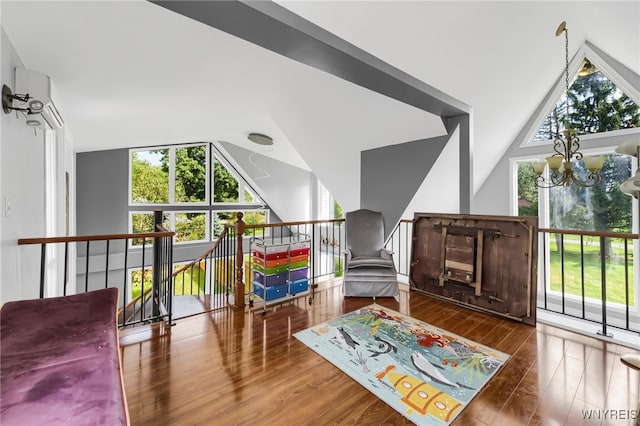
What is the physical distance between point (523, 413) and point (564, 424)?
18cm

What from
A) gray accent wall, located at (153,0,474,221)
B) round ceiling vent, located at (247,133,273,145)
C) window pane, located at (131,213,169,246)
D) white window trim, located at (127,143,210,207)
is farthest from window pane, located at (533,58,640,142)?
window pane, located at (131,213,169,246)

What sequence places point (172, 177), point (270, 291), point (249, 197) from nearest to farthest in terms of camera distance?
1. point (270, 291)
2. point (172, 177)
3. point (249, 197)

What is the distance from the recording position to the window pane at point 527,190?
4488 millimetres

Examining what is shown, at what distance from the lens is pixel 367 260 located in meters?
3.43

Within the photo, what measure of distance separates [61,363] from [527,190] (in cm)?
577

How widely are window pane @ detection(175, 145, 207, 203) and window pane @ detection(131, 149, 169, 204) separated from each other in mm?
263

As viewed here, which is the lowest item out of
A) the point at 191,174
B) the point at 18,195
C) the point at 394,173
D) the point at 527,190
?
the point at 18,195

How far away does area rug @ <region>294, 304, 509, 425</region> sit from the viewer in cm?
165

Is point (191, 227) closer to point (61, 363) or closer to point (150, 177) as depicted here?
point (150, 177)

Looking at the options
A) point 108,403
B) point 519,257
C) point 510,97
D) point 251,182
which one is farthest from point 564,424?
point 251,182

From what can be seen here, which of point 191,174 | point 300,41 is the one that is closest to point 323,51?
point 300,41

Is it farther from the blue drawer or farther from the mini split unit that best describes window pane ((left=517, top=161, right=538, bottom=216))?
the mini split unit

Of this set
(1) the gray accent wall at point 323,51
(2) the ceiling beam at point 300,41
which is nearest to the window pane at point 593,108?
(1) the gray accent wall at point 323,51

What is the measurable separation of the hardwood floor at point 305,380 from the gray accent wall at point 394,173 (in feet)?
5.90
